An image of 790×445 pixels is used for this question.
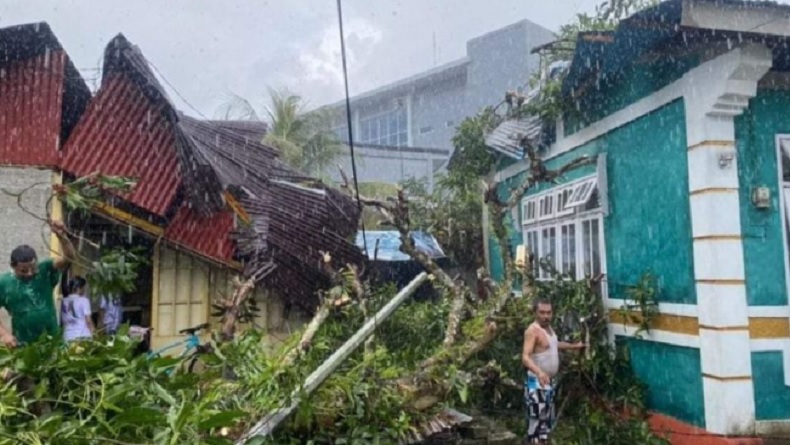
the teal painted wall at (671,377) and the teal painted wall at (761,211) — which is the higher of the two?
the teal painted wall at (761,211)

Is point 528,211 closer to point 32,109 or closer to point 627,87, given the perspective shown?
point 627,87

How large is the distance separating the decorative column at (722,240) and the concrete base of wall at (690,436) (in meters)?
0.07

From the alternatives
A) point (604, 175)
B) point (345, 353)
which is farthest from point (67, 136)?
point (604, 175)

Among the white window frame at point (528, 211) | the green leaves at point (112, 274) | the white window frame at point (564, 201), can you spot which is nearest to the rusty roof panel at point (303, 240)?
the white window frame at point (528, 211)

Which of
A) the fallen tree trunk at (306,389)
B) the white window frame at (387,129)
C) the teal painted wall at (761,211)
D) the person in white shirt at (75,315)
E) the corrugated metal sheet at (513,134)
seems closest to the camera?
the fallen tree trunk at (306,389)

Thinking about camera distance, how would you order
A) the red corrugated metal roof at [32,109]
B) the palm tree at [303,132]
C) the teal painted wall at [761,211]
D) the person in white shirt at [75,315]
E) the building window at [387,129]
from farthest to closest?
1. the building window at [387,129]
2. the palm tree at [303,132]
3. the red corrugated metal roof at [32,109]
4. the person in white shirt at [75,315]
5. the teal painted wall at [761,211]

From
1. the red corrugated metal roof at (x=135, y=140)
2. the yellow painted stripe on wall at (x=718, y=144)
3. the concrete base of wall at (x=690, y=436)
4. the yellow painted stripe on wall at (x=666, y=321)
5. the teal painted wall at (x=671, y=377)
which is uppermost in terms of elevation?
the red corrugated metal roof at (x=135, y=140)

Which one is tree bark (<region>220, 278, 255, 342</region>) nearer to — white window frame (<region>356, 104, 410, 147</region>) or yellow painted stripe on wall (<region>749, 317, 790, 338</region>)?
yellow painted stripe on wall (<region>749, 317, 790, 338</region>)

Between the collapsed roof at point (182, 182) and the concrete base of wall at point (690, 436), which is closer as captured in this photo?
the concrete base of wall at point (690, 436)

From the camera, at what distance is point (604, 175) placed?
7.54 meters

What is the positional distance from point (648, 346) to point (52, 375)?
549cm

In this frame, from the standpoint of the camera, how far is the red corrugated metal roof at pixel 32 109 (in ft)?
24.7

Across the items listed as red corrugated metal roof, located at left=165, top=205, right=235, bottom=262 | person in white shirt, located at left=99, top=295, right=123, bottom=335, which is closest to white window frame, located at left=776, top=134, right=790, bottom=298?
red corrugated metal roof, located at left=165, top=205, right=235, bottom=262

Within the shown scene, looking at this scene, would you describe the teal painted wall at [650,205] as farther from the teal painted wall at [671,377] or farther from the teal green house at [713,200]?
the teal painted wall at [671,377]
